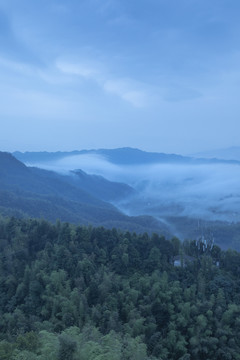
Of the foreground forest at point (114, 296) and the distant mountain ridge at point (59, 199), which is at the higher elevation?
the distant mountain ridge at point (59, 199)

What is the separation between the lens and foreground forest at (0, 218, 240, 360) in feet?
47.6

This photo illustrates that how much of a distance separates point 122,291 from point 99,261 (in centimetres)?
501

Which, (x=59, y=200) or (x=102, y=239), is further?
(x=59, y=200)

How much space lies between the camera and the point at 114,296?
2083 cm

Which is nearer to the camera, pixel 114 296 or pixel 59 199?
pixel 114 296

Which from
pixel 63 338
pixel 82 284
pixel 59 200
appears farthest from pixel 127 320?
pixel 59 200

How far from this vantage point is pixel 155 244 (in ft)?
91.0

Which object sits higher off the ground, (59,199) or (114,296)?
(59,199)

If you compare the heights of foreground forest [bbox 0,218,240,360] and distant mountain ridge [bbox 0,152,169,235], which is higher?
distant mountain ridge [bbox 0,152,169,235]

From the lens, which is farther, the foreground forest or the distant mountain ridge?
the distant mountain ridge

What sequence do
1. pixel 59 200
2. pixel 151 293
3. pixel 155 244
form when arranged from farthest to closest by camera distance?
1. pixel 59 200
2. pixel 155 244
3. pixel 151 293

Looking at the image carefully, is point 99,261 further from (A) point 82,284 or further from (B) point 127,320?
(B) point 127,320

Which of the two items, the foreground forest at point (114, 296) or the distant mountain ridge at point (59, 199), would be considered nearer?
the foreground forest at point (114, 296)

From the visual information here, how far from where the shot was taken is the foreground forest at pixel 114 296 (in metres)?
14.5
